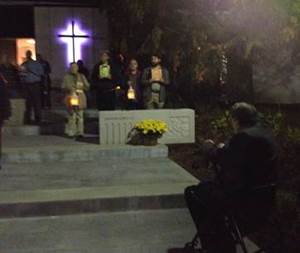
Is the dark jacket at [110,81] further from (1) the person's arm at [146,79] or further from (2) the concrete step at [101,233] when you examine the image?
(2) the concrete step at [101,233]

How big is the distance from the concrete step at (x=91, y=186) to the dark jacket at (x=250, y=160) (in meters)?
2.87

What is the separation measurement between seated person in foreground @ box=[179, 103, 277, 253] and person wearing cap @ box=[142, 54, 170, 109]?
7.61m

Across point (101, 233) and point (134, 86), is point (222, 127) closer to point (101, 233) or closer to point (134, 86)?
point (134, 86)

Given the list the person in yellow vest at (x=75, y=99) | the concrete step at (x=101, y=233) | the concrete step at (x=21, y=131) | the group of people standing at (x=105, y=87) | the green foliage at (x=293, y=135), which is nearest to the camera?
the concrete step at (x=101, y=233)

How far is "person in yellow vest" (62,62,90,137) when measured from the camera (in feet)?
40.2

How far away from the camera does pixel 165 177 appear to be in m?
9.35

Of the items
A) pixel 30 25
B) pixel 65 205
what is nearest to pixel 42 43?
pixel 30 25

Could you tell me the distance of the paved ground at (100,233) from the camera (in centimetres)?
627

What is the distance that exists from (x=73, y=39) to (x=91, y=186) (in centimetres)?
1359

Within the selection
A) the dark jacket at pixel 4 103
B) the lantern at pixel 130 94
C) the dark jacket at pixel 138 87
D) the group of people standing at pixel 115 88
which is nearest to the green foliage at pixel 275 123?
the group of people standing at pixel 115 88

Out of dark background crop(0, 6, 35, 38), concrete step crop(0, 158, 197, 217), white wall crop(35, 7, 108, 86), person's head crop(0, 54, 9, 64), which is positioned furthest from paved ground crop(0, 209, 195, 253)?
dark background crop(0, 6, 35, 38)

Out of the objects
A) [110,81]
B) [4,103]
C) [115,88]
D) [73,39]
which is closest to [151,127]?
[115,88]

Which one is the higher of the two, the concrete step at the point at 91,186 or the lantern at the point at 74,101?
the lantern at the point at 74,101

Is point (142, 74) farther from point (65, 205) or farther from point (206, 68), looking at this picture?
point (65, 205)
